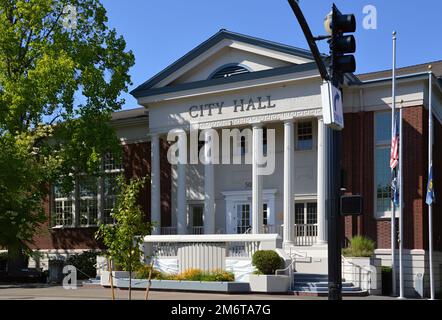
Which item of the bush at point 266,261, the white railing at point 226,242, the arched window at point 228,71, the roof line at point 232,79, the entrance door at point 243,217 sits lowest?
the bush at point 266,261

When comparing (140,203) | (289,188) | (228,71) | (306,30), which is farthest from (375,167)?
(306,30)

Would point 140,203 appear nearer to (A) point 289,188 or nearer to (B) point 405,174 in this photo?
(A) point 289,188

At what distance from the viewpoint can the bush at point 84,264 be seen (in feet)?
112

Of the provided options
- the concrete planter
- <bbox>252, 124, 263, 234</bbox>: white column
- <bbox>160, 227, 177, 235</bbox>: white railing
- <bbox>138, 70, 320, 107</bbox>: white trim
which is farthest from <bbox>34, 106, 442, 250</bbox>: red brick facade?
<bbox>160, 227, 177, 235</bbox>: white railing

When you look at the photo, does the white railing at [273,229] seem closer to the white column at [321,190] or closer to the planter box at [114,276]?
the white column at [321,190]

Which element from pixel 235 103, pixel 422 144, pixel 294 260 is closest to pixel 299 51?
pixel 235 103

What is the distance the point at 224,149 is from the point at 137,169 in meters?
6.03

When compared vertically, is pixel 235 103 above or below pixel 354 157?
above

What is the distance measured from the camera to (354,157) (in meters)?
30.5

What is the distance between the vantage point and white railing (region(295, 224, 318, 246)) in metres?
30.8

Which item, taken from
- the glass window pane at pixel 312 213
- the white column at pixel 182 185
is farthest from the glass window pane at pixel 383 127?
the white column at pixel 182 185

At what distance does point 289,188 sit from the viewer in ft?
98.5

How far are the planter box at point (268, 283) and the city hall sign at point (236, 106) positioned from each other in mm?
9279
